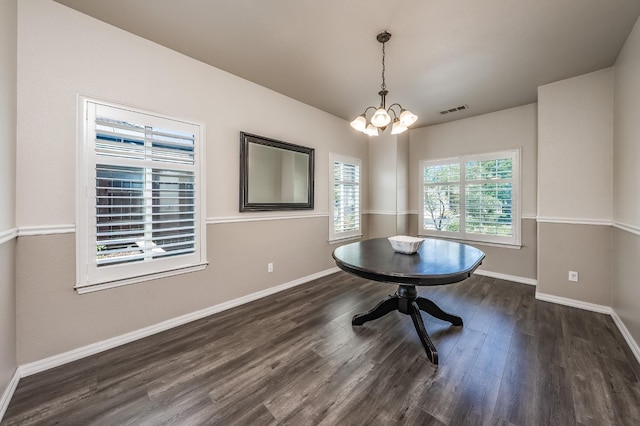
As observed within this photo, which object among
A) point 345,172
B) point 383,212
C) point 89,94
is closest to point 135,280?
point 89,94

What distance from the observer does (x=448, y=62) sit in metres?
2.58

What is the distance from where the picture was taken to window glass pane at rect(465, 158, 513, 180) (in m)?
3.80

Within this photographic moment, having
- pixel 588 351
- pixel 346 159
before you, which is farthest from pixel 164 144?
pixel 588 351

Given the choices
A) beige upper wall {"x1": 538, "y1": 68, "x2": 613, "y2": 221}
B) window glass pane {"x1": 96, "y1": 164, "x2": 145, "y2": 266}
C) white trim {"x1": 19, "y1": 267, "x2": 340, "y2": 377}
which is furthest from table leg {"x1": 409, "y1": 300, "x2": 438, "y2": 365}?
window glass pane {"x1": 96, "y1": 164, "x2": 145, "y2": 266}

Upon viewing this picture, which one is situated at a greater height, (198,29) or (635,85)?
(198,29)

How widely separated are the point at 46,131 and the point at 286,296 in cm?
264

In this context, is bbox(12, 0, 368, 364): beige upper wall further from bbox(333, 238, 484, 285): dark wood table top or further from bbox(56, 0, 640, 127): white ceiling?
bbox(333, 238, 484, 285): dark wood table top

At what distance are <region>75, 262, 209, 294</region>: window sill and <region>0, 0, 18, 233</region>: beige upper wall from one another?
63 centimetres

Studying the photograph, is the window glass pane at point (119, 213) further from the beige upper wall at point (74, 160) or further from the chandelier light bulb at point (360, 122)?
the chandelier light bulb at point (360, 122)

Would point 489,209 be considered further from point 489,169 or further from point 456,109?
point 456,109

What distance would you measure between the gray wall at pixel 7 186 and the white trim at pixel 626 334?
169 inches

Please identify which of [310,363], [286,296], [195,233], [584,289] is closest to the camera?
[310,363]

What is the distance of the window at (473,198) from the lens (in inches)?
148

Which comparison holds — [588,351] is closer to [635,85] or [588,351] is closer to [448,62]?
[635,85]
